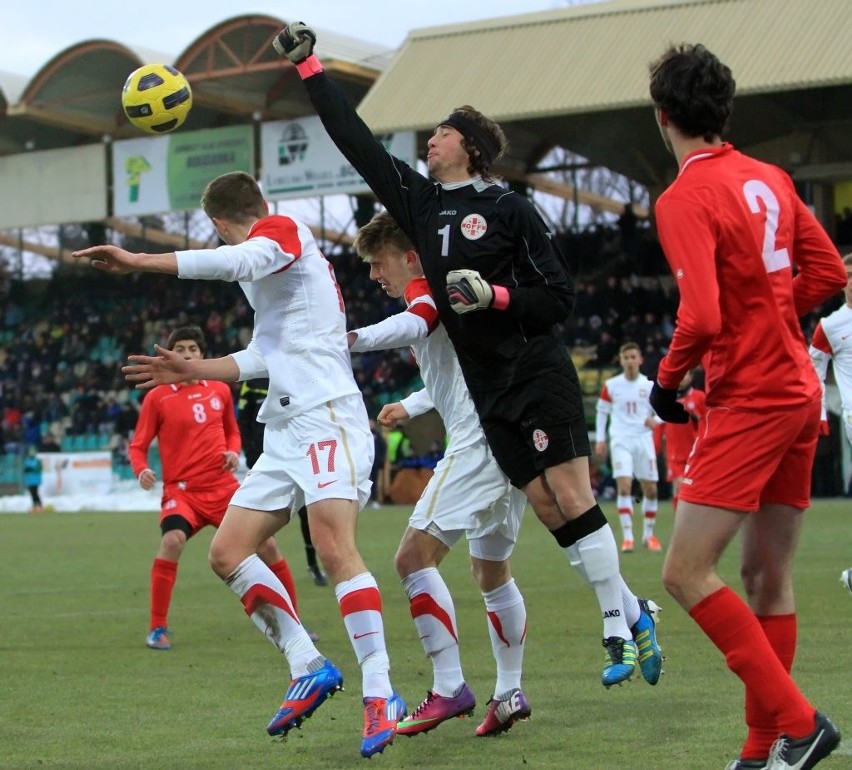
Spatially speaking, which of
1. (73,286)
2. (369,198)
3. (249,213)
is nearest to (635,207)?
(369,198)

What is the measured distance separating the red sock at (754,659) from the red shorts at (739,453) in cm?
32

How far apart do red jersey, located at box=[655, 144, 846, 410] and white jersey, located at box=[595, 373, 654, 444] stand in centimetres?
1344

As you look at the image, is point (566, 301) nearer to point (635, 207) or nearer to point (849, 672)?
point (849, 672)

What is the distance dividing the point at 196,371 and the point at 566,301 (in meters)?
1.55

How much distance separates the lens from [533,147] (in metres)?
38.1

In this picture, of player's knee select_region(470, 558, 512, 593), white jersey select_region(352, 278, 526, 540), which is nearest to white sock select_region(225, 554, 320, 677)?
white jersey select_region(352, 278, 526, 540)

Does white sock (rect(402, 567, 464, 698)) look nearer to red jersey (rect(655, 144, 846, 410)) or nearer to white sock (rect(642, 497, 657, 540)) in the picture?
red jersey (rect(655, 144, 846, 410))

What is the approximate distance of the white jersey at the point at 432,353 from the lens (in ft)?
20.0

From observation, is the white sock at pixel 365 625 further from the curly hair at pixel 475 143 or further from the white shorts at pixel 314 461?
the curly hair at pixel 475 143

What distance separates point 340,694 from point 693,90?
3.91 meters

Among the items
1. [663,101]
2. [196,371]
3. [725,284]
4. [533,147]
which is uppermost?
[533,147]

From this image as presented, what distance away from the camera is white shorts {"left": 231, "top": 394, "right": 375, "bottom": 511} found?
5914mm

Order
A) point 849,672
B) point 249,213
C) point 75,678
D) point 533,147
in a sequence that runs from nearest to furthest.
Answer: point 249,213 < point 849,672 < point 75,678 < point 533,147

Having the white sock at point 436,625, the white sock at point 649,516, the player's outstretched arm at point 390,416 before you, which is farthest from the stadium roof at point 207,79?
the white sock at point 436,625
